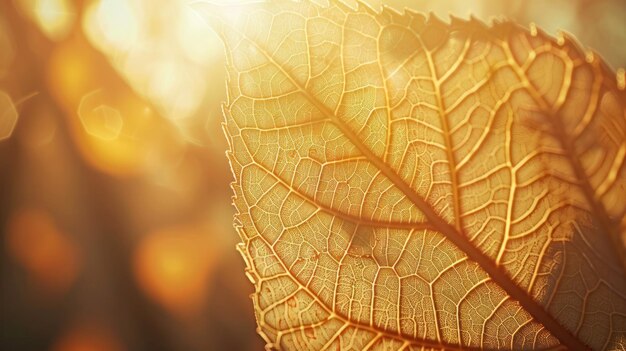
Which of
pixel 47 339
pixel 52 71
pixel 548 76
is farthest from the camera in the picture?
pixel 52 71

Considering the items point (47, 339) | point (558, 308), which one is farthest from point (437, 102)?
point (47, 339)

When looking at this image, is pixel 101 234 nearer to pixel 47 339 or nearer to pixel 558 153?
pixel 47 339

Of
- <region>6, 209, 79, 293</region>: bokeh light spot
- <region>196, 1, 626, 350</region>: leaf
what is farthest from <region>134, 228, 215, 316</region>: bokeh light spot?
<region>196, 1, 626, 350</region>: leaf

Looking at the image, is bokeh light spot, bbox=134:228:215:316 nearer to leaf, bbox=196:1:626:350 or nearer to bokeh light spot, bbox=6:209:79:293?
bokeh light spot, bbox=6:209:79:293

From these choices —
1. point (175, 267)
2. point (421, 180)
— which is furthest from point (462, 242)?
point (175, 267)

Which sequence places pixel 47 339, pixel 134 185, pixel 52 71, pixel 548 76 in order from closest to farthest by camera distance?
pixel 548 76 < pixel 47 339 < pixel 52 71 < pixel 134 185

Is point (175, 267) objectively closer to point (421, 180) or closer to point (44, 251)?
point (44, 251)

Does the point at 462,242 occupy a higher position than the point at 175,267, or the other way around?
the point at 175,267

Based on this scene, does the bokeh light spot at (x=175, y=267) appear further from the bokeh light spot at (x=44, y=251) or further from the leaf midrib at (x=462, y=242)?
the leaf midrib at (x=462, y=242)
